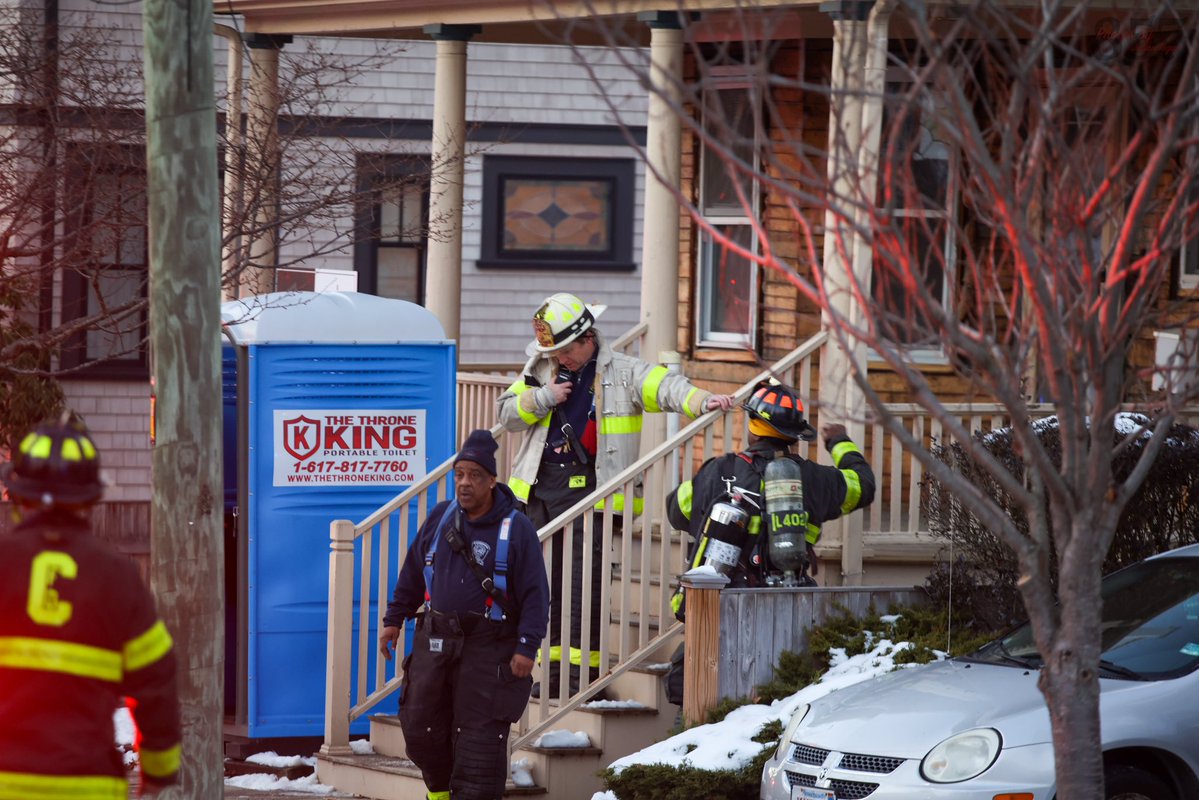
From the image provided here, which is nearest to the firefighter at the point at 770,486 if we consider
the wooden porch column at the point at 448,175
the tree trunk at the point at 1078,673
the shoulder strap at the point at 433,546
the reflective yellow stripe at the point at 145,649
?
the shoulder strap at the point at 433,546

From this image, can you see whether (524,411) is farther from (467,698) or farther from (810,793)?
(810,793)

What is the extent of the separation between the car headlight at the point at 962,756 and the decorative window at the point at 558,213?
12.8m

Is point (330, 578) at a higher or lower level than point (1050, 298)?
lower

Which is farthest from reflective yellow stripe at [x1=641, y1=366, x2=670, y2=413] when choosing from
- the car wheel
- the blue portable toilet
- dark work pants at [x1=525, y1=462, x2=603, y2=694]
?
the car wheel

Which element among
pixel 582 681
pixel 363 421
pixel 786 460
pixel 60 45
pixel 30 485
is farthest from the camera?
pixel 60 45

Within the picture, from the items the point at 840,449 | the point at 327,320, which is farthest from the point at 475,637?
the point at 327,320

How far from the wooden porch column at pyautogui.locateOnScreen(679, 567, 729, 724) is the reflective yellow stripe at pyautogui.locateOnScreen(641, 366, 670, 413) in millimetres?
1235

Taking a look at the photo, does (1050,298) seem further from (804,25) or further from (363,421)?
(804,25)

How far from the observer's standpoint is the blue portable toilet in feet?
33.9

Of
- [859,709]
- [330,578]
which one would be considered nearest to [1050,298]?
[859,709]

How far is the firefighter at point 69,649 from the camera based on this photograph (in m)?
4.35

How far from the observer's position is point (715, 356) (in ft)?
43.9

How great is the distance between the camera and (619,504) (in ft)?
32.0

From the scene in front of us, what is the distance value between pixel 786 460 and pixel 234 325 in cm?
359
